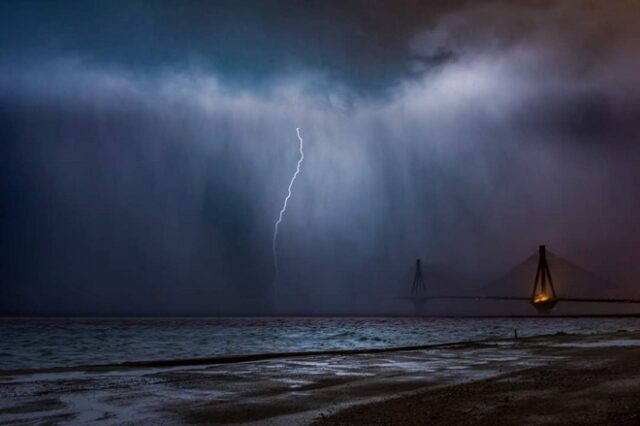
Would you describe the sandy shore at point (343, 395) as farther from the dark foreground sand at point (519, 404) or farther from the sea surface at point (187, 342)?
the sea surface at point (187, 342)

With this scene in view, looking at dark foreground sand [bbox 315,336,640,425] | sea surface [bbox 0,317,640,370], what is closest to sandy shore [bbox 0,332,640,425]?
dark foreground sand [bbox 315,336,640,425]

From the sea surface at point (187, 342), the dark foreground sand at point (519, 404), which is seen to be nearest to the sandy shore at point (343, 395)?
the dark foreground sand at point (519, 404)

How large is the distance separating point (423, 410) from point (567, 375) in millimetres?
7037

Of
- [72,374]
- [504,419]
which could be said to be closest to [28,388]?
[72,374]

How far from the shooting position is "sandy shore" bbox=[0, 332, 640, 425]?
36.8 ft

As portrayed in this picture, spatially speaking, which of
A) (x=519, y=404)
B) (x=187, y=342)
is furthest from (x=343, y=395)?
(x=187, y=342)

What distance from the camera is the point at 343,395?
14648 millimetres

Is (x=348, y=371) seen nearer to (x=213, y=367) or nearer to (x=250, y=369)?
(x=250, y=369)

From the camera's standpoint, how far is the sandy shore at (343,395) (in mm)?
11219

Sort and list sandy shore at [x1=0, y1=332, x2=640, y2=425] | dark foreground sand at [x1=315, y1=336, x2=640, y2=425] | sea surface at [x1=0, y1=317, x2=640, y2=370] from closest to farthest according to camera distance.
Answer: dark foreground sand at [x1=315, y1=336, x2=640, y2=425] → sandy shore at [x1=0, y1=332, x2=640, y2=425] → sea surface at [x1=0, y1=317, x2=640, y2=370]

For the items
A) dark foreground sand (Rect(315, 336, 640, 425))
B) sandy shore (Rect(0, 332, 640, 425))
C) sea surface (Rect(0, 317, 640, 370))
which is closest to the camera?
dark foreground sand (Rect(315, 336, 640, 425))

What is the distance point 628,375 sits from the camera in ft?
53.9

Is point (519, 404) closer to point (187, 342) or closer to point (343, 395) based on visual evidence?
point (343, 395)

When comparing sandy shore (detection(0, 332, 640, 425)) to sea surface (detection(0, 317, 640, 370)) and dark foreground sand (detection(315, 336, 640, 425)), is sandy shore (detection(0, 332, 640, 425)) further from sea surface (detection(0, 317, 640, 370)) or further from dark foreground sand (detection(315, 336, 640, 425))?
sea surface (detection(0, 317, 640, 370))
